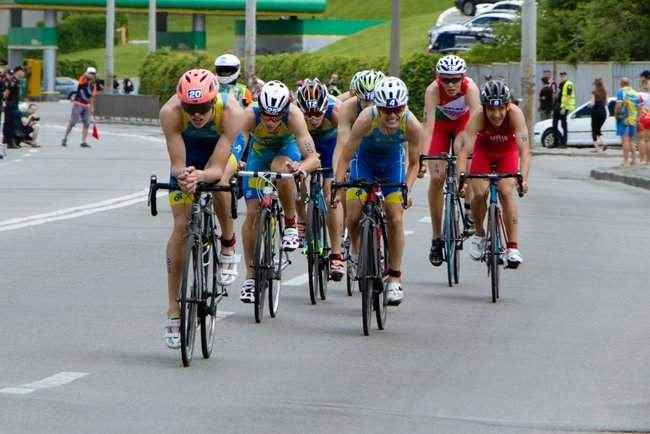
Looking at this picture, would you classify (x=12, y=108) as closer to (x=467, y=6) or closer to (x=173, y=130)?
(x=173, y=130)

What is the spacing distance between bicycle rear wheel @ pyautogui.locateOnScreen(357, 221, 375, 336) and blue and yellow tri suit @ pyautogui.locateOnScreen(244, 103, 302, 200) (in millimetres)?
1561

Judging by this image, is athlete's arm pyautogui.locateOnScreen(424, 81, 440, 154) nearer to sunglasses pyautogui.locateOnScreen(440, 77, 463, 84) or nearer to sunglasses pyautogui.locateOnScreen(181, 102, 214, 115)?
sunglasses pyautogui.locateOnScreen(440, 77, 463, 84)

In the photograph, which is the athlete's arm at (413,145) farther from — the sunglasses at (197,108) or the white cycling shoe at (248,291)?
the sunglasses at (197,108)

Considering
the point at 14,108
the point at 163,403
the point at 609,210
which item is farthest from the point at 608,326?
the point at 14,108

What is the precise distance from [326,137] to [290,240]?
1.99 m

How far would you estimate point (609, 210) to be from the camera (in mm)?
26844

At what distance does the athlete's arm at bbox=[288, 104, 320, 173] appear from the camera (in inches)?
527

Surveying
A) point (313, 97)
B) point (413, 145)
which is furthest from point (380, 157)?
point (313, 97)

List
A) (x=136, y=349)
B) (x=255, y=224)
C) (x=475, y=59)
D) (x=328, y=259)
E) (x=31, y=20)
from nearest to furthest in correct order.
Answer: (x=136, y=349)
(x=255, y=224)
(x=328, y=259)
(x=475, y=59)
(x=31, y=20)

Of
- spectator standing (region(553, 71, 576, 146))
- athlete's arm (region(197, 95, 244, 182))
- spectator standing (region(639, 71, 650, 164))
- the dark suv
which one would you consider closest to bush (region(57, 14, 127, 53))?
the dark suv

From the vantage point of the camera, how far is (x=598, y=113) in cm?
4431

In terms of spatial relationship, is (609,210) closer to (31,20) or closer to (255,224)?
(255,224)

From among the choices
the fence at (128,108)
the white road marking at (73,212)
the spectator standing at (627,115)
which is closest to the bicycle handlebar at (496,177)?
the white road marking at (73,212)

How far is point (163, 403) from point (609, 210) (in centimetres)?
1790
